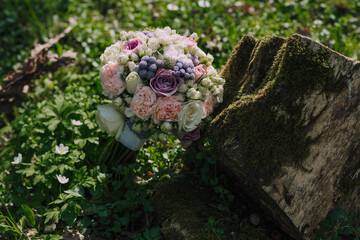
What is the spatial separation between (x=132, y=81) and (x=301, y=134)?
115 cm

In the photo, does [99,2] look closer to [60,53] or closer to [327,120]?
[60,53]

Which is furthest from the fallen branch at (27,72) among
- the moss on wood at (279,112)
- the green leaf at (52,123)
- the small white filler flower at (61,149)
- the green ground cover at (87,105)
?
the moss on wood at (279,112)

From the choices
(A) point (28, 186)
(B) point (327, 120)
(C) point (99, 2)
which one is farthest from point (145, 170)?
(C) point (99, 2)

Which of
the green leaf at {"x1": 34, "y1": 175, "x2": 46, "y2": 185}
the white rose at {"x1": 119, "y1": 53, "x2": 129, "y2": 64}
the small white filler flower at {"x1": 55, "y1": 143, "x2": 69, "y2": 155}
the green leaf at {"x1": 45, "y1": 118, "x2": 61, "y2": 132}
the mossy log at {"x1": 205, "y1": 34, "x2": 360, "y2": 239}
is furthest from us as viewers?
the green leaf at {"x1": 45, "y1": 118, "x2": 61, "y2": 132}

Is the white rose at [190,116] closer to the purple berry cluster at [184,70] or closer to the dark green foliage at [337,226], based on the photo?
the purple berry cluster at [184,70]

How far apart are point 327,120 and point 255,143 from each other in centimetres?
48

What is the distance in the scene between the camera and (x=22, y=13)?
5.23 m

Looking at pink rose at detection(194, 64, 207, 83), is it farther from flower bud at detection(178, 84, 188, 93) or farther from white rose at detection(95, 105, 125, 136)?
white rose at detection(95, 105, 125, 136)

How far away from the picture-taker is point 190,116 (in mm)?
2385

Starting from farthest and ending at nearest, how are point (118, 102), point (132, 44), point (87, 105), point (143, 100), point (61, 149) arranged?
point (87, 105) → point (61, 149) → point (132, 44) → point (118, 102) → point (143, 100)

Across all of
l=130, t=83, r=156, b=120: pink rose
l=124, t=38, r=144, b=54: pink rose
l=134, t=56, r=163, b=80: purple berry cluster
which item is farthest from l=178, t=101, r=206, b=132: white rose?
l=124, t=38, r=144, b=54: pink rose

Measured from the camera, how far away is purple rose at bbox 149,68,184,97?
233 centimetres

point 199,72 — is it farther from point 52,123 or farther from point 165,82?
point 52,123

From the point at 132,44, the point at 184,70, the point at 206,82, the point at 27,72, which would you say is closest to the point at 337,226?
the point at 206,82
